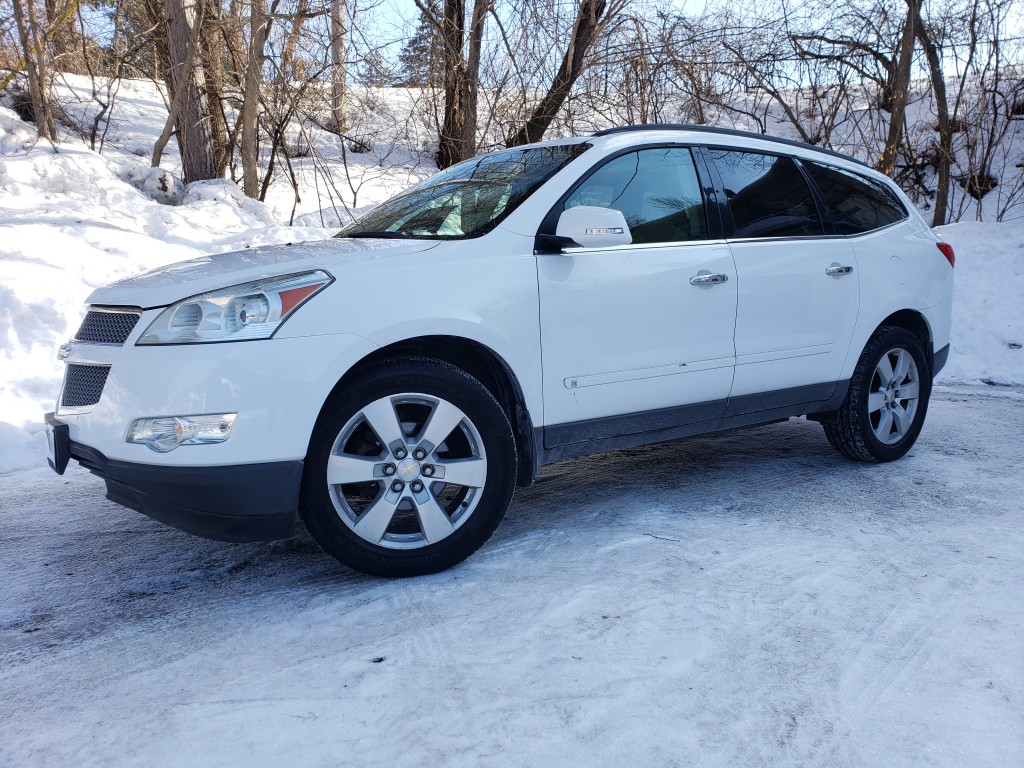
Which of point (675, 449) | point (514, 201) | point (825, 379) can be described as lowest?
point (675, 449)

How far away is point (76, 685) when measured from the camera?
2656 mm

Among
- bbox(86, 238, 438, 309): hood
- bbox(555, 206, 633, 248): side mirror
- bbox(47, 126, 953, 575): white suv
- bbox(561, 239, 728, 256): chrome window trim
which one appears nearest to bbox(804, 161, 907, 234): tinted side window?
bbox(47, 126, 953, 575): white suv

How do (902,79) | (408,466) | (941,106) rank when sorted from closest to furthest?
1. (408,466)
2. (902,79)
3. (941,106)

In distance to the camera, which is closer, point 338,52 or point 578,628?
point 578,628

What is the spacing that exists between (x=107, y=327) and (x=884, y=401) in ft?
13.5

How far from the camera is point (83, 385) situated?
3391mm

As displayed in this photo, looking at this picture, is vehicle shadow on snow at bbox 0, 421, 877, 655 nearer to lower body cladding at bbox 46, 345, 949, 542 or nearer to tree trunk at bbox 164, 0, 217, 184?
lower body cladding at bbox 46, 345, 949, 542

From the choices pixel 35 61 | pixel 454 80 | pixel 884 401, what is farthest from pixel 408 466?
pixel 35 61

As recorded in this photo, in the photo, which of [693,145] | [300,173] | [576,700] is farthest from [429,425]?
[300,173]

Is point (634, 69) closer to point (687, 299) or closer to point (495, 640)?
point (687, 299)

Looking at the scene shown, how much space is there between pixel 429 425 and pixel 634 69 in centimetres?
952

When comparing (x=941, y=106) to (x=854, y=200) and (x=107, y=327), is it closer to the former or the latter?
(x=854, y=200)

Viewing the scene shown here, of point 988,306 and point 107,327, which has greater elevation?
point 107,327

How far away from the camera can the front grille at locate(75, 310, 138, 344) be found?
3281mm
